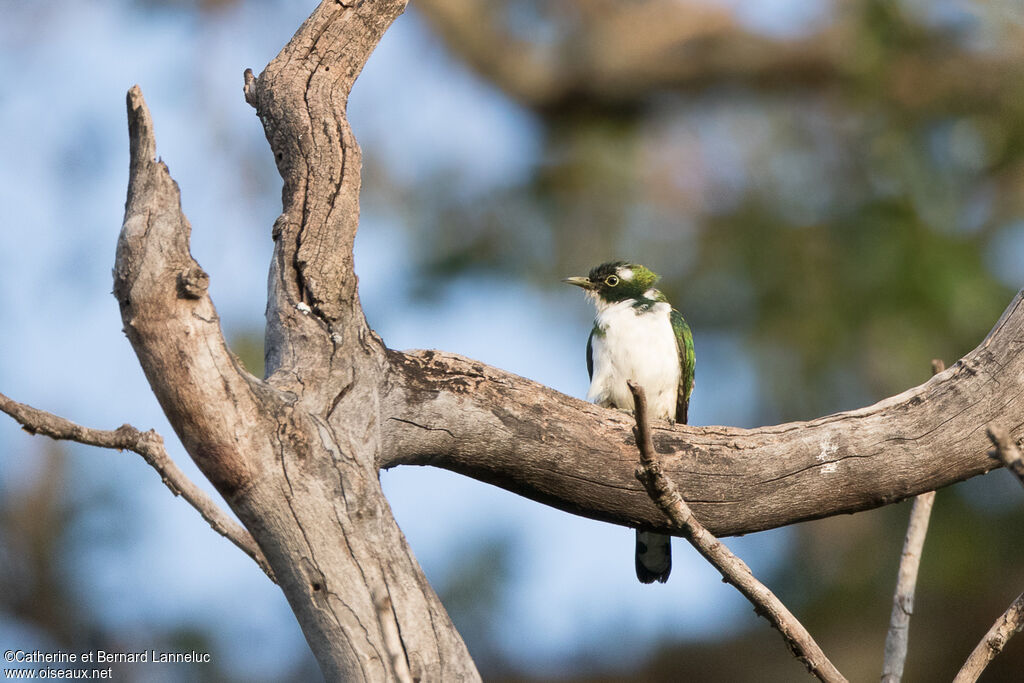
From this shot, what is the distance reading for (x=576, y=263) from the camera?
953 centimetres

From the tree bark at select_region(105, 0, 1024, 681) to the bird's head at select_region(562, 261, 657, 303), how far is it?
1.94 metres

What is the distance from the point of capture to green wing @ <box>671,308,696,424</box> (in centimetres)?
504

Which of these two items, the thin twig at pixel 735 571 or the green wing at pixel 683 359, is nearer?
the thin twig at pixel 735 571

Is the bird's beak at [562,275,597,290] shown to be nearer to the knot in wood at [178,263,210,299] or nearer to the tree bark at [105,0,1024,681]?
the tree bark at [105,0,1024,681]

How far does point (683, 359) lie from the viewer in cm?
505

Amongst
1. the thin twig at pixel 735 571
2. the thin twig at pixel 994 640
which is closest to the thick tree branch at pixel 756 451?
the thin twig at pixel 735 571

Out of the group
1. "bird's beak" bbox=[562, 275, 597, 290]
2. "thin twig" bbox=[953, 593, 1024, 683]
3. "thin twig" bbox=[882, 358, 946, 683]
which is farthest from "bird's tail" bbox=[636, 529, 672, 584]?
"thin twig" bbox=[953, 593, 1024, 683]

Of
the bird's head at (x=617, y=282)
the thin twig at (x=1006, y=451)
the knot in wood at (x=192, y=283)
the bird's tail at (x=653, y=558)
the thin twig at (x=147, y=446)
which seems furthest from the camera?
the bird's head at (x=617, y=282)

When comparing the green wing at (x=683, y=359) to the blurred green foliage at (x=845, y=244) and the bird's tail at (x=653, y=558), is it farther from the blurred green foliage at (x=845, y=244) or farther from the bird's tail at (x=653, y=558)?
the blurred green foliage at (x=845, y=244)

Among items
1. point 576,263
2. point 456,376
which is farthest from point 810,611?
point 456,376

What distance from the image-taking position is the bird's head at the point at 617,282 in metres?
5.37

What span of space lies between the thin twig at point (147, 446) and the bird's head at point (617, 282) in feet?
9.17

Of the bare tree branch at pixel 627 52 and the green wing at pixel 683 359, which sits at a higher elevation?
the bare tree branch at pixel 627 52

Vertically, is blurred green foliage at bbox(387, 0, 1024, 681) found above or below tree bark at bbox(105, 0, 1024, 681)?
above
